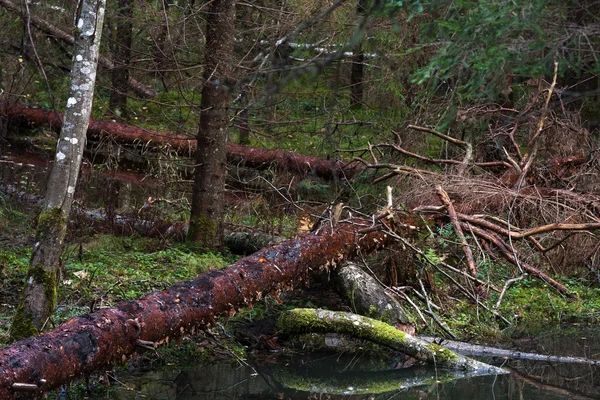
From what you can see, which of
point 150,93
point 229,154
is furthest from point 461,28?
point 150,93

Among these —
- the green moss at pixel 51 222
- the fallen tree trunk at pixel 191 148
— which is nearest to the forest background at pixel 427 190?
the fallen tree trunk at pixel 191 148

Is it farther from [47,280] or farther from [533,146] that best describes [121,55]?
[47,280]

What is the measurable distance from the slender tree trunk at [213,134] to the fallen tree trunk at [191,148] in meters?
3.52

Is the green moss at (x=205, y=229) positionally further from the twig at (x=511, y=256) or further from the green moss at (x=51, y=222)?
the green moss at (x=51, y=222)

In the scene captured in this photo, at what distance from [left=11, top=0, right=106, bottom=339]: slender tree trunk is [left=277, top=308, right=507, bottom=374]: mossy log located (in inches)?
87.5

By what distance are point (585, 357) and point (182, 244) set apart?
4727mm

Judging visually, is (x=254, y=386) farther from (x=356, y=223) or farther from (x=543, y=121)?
(x=543, y=121)

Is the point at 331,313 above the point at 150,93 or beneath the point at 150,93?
beneath

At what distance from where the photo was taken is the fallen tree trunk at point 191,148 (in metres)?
13.5

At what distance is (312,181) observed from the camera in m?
13.6

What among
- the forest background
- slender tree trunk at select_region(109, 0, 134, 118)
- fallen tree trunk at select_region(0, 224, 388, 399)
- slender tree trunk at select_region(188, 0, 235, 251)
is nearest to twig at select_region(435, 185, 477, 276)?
the forest background

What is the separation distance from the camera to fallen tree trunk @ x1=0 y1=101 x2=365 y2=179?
Answer: 1349 centimetres

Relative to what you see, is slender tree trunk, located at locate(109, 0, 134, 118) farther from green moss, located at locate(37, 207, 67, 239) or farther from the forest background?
green moss, located at locate(37, 207, 67, 239)

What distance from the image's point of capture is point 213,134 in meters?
9.23
